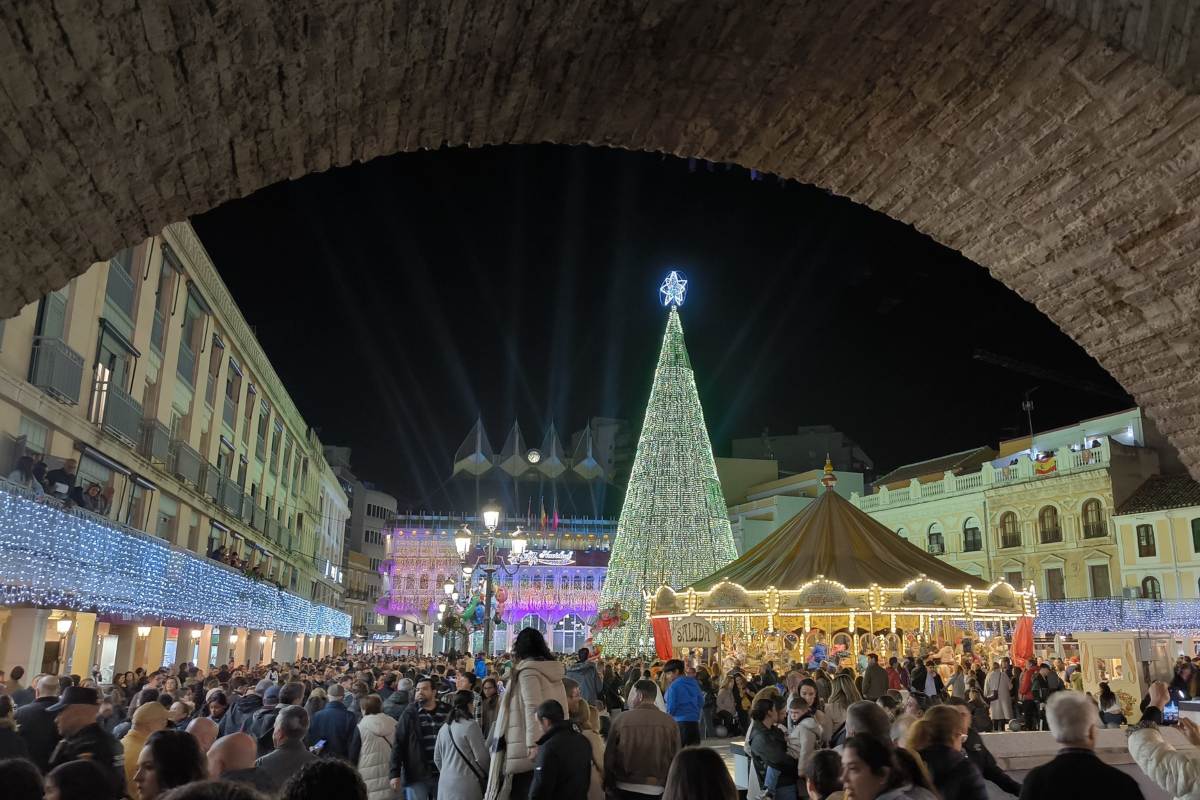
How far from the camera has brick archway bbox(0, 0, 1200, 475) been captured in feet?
14.5

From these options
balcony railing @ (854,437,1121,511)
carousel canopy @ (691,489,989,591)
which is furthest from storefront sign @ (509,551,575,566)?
carousel canopy @ (691,489,989,591)

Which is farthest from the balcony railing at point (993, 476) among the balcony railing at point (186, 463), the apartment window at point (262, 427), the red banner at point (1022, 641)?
the balcony railing at point (186, 463)

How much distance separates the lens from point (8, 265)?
4.55 meters

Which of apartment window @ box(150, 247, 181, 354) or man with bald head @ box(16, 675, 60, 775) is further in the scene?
apartment window @ box(150, 247, 181, 354)

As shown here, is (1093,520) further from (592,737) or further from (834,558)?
(592,737)

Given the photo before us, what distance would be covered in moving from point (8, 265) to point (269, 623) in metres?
25.4

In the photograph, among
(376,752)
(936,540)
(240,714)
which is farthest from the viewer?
(936,540)

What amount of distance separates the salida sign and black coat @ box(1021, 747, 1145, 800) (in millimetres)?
18638

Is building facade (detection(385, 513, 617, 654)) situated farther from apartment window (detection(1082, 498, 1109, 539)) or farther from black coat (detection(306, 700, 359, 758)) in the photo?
black coat (detection(306, 700, 359, 758))

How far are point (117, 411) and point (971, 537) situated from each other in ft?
111

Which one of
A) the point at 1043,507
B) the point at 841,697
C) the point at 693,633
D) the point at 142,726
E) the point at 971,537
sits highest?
the point at 1043,507

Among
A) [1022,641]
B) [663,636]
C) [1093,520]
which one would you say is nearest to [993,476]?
[1093,520]

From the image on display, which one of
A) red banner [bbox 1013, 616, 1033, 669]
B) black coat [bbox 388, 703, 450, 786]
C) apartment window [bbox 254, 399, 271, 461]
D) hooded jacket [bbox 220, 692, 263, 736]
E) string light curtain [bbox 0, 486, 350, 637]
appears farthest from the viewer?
apartment window [bbox 254, 399, 271, 461]

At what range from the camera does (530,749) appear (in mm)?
5785
